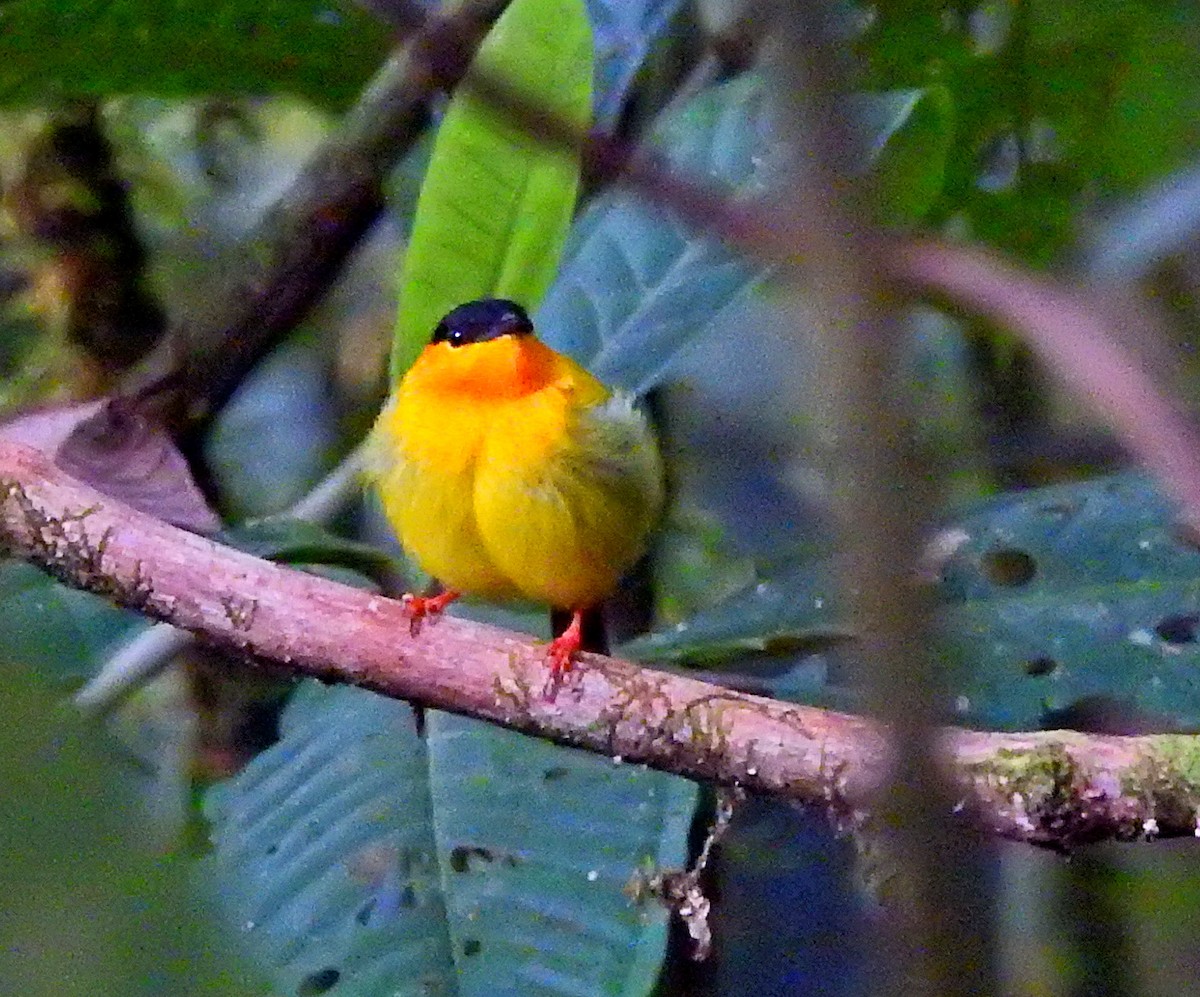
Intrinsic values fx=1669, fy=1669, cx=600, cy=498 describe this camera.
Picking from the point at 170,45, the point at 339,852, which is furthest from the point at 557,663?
the point at 170,45

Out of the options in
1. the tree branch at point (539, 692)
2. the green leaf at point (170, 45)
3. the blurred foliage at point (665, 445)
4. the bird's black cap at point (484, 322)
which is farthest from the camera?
the green leaf at point (170, 45)

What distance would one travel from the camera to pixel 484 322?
2.06 metres

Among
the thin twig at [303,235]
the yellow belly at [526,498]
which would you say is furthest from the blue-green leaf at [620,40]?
the yellow belly at [526,498]

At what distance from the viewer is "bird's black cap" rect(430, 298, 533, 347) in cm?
205

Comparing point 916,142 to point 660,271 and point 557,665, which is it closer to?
point 660,271

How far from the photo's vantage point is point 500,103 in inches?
15.4

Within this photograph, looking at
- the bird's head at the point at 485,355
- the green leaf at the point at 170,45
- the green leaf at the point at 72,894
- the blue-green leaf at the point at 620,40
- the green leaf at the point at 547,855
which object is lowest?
the green leaf at the point at 547,855

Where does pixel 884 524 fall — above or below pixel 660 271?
above

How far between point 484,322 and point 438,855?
68 centimetres

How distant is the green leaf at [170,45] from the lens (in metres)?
2.28

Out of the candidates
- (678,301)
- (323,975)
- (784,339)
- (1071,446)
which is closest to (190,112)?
(784,339)

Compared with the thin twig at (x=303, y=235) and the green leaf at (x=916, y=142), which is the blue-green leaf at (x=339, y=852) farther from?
the green leaf at (x=916, y=142)

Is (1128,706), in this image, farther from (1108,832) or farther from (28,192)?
(28,192)

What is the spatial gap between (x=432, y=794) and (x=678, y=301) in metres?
0.72
